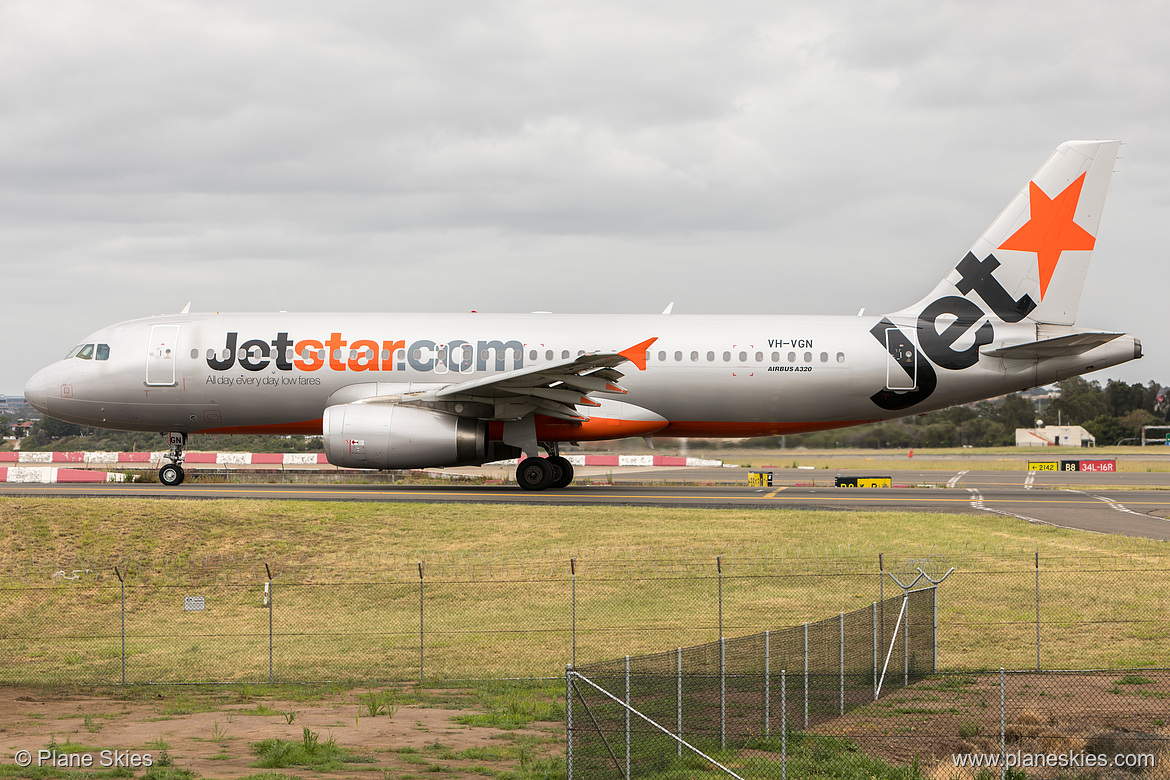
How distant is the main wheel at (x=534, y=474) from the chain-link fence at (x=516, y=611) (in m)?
9.50

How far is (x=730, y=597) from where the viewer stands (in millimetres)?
19453

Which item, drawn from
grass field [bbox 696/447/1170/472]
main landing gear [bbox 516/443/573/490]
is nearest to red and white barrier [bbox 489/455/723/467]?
grass field [bbox 696/447/1170/472]

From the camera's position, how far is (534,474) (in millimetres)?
30859

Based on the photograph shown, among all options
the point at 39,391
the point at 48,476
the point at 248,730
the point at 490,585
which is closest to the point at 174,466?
the point at 39,391

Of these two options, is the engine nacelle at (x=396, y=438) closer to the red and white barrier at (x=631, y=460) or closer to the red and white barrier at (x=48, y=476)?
the red and white barrier at (x=48, y=476)

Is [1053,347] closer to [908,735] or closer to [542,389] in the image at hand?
[542,389]

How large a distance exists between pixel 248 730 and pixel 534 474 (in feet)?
62.2

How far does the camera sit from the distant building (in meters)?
106

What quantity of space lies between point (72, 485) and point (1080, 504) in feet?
107

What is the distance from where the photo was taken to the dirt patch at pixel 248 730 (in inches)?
423

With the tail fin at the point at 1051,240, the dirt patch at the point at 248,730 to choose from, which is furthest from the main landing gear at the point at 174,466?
the tail fin at the point at 1051,240

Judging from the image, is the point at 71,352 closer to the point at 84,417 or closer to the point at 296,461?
the point at 84,417

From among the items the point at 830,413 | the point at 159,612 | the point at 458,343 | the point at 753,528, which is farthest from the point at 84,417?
the point at 830,413

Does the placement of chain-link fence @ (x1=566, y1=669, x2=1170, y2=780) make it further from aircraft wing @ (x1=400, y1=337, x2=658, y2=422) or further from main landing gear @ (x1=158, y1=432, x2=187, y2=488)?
main landing gear @ (x1=158, y1=432, x2=187, y2=488)
